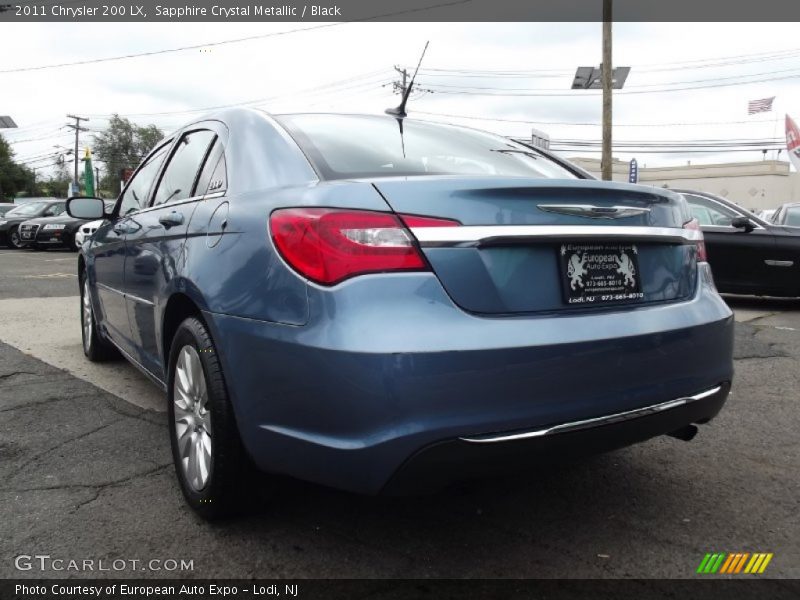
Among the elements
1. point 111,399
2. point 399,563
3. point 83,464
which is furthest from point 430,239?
point 111,399

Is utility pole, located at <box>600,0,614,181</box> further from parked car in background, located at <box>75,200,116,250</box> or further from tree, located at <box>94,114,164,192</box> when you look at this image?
tree, located at <box>94,114,164,192</box>

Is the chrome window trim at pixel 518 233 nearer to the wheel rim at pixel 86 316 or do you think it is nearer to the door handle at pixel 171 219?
the door handle at pixel 171 219

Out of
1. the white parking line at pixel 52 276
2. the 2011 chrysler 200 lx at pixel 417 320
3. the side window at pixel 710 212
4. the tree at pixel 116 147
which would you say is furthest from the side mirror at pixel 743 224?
the tree at pixel 116 147

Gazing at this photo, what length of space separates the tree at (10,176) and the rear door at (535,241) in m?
86.9

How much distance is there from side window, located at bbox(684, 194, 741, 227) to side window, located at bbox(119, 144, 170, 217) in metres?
6.96

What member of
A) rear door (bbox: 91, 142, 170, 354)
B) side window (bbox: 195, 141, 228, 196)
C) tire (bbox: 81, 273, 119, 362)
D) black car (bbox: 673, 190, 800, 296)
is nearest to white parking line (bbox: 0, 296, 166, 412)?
tire (bbox: 81, 273, 119, 362)

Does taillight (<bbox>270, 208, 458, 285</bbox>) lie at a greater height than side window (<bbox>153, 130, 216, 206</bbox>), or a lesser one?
lesser

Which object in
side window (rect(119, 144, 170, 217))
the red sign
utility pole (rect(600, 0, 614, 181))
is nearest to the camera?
side window (rect(119, 144, 170, 217))

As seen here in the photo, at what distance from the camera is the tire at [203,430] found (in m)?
2.30

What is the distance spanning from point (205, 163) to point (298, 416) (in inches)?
59.7

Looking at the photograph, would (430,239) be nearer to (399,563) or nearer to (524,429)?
(524,429)

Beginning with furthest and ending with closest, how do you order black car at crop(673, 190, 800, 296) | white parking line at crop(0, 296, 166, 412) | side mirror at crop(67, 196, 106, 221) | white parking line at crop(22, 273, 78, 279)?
white parking line at crop(22, 273, 78, 279)
black car at crop(673, 190, 800, 296)
side mirror at crop(67, 196, 106, 221)
white parking line at crop(0, 296, 166, 412)

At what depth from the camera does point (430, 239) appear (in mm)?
1974

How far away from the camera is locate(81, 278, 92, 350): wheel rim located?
506cm
